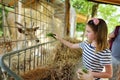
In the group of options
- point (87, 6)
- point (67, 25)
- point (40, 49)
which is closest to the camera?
point (40, 49)

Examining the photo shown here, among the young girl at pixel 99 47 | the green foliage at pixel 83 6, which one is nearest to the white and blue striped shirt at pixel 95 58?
the young girl at pixel 99 47

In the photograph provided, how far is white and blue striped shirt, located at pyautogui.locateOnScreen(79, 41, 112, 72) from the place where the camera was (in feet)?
5.78

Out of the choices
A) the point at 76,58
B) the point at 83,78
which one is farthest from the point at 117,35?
the point at 83,78

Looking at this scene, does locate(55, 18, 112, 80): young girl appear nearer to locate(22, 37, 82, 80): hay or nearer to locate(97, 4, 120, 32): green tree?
locate(22, 37, 82, 80): hay

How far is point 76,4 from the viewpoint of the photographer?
9.03m

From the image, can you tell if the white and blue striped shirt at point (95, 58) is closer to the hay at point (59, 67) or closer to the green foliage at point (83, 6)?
the hay at point (59, 67)

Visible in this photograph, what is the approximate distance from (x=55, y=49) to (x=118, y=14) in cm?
673

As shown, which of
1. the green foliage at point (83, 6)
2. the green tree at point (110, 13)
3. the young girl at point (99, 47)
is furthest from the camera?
the green tree at point (110, 13)

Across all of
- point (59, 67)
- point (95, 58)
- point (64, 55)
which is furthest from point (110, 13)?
point (95, 58)

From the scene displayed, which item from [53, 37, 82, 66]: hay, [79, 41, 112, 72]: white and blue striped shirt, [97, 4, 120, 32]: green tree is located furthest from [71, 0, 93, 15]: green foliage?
[79, 41, 112, 72]: white and blue striped shirt

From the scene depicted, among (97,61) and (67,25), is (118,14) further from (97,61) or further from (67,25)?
(97,61)

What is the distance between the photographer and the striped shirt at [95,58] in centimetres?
176

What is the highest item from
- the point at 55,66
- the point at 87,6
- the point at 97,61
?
the point at 87,6

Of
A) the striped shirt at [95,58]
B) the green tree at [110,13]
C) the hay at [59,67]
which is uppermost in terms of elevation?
the green tree at [110,13]
